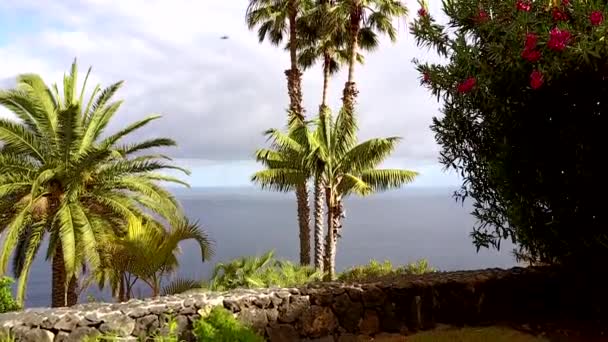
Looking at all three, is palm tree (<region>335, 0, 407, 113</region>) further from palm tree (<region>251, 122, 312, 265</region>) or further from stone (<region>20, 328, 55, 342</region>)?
stone (<region>20, 328, 55, 342</region>)

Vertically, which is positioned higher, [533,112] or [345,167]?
[345,167]

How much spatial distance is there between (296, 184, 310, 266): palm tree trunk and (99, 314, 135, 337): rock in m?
16.5

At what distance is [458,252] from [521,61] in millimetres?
140399

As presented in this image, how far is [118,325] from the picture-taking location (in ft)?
26.0

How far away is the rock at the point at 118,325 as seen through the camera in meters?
7.87

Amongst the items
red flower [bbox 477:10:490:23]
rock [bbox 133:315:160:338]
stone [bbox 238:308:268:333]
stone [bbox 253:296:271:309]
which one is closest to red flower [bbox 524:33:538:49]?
red flower [bbox 477:10:490:23]

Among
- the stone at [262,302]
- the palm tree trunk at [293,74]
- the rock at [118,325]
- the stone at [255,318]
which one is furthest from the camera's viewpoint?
the palm tree trunk at [293,74]

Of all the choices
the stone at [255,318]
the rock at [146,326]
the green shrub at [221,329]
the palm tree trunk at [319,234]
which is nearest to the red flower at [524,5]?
the green shrub at [221,329]

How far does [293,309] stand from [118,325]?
8.48 ft

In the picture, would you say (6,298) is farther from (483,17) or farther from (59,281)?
(483,17)

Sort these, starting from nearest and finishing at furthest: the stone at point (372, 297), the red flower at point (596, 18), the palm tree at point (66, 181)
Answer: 1. the red flower at point (596, 18)
2. the stone at point (372, 297)
3. the palm tree at point (66, 181)

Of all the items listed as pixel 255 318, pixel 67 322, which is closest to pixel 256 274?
pixel 255 318

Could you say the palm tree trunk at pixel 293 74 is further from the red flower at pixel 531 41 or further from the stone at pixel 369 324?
the red flower at pixel 531 41

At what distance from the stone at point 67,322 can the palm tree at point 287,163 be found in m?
14.7
